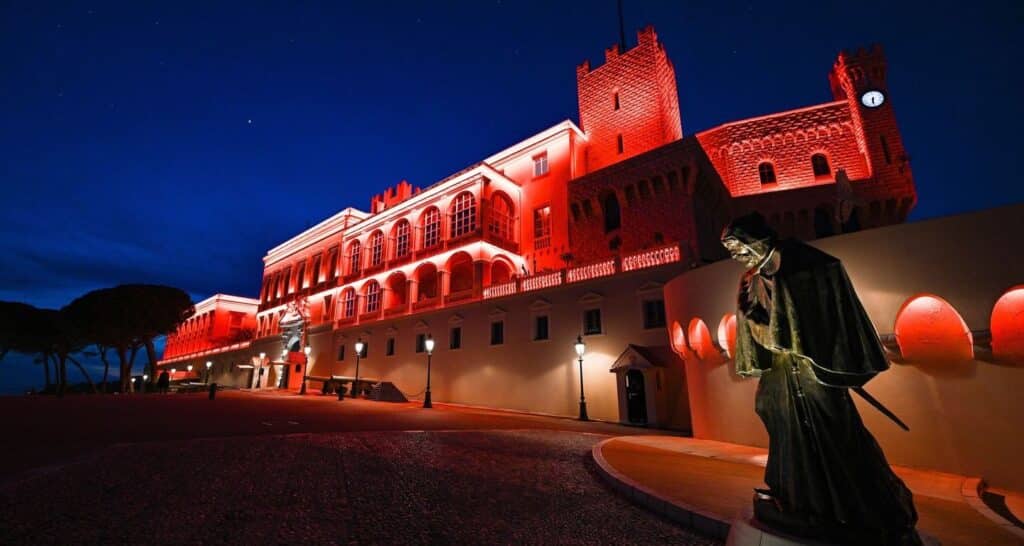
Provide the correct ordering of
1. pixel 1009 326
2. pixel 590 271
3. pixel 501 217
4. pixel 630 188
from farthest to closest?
pixel 501 217 → pixel 630 188 → pixel 590 271 → pixel 1009 326

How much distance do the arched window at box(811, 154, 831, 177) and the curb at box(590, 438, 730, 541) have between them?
24.9 meters

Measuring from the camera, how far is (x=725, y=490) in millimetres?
5086

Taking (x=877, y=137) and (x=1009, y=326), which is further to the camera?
(x=877, y=137)

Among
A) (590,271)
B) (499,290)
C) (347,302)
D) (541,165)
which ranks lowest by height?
(499,290)

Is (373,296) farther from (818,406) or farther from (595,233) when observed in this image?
(818,406)

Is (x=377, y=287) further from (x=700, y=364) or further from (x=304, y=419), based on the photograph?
(x=700, y=364)

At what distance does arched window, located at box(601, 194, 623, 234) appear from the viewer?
21.5 meters

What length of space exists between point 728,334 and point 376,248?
28267mm

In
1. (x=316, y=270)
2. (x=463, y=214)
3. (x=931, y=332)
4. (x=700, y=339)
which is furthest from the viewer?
(x=316, y=270)

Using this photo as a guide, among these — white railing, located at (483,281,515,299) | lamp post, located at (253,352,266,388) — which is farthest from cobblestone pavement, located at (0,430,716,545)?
lamp post, located at (253,352,266,388)

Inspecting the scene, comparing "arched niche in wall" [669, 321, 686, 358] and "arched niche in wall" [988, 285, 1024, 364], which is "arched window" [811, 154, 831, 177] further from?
"arched niche in wall" [988, 285, 1024, 364]

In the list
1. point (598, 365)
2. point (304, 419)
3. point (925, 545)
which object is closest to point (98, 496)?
point (925, 545)

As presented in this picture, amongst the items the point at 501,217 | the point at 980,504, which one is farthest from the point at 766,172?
the point at 980,504

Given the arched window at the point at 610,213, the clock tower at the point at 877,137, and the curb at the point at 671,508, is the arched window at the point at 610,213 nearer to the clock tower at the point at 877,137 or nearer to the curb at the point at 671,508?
the clock tower at the point at 877,137
